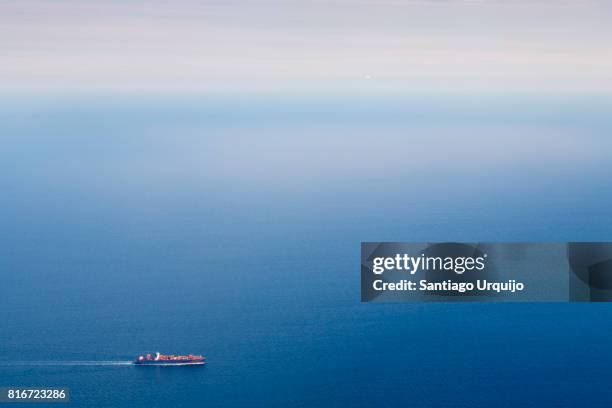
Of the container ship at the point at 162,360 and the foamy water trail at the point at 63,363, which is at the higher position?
the container ship at the point at 162,360

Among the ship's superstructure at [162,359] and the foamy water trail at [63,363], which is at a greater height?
the ship's superstructure at [162,359]

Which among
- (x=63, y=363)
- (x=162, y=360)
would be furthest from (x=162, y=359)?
(x=63, y=363)

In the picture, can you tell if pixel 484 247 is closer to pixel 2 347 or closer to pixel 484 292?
pixel 484 292

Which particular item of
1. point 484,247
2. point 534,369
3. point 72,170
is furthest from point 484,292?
point 72,170

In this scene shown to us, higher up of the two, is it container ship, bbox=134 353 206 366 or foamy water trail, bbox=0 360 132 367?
container ship, bbox=134 353 206 366

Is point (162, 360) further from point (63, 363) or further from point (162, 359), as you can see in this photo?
point (63, 363)

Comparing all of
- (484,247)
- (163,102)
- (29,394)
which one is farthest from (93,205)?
(484,247)

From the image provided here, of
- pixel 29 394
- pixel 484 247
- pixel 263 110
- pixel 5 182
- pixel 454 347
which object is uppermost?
pixel 263 110

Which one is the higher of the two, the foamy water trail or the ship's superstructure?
the ship's superstructure

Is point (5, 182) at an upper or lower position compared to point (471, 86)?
lower

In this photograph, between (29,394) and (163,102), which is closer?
(29,394)
